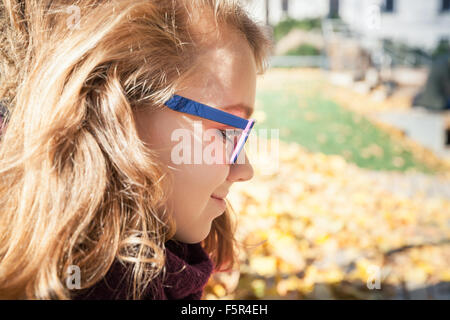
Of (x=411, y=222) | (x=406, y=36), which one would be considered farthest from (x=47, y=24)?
(x=406, y=36)

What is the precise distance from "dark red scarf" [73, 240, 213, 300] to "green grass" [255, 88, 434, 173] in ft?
15.0

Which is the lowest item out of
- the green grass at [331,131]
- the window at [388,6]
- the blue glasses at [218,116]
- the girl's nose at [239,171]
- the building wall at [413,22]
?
the girl's nose at [239,171]

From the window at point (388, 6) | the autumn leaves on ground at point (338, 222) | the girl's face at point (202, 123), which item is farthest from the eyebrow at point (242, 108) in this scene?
the window at point (388, 6)

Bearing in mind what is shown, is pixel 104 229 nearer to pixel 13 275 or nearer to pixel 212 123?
pixel 13 275

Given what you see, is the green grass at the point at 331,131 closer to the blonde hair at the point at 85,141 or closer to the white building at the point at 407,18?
the blonde hair at the point at 85,141

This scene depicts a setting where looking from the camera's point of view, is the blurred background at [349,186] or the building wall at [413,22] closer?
the blurred background at [349,186]

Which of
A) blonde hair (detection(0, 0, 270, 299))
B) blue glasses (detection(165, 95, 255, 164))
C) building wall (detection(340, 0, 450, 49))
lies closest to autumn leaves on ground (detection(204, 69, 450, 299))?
blue glasses (detection(165, 95, 255, 164))

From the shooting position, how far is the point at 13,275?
3.19ft

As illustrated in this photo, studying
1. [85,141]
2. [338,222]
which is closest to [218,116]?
[85,141]

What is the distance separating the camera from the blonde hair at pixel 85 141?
0.97 metres

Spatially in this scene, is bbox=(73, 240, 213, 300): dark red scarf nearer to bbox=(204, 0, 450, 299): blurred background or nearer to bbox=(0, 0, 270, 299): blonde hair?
bbox=(0, 0, 270, 299): blonde hair

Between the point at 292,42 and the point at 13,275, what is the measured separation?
1557cm

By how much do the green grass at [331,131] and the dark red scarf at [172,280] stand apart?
4.56 meters

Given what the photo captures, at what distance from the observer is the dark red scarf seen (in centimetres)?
105
